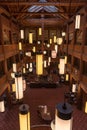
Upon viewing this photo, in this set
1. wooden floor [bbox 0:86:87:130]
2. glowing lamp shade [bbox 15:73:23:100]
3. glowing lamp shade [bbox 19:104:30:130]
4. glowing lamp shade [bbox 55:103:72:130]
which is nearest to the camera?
glowing lamp shade [bbox 55:103:72:130]

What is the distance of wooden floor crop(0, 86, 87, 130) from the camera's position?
31.0ft

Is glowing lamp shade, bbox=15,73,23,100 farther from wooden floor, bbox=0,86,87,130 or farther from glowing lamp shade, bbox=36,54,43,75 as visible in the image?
wooden floor, bbox=0,86,87,130

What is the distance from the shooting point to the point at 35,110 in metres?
11.6

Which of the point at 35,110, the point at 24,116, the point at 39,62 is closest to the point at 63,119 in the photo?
the point at 24,116

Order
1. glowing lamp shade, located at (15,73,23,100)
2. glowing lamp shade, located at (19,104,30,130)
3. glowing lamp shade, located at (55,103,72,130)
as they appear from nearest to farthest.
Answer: glowing lamp shade, located at (55,103,72,130), glowing lamp shade, located at (19,104,30,130), glowing lamp shade, located at (15,73,23,100)

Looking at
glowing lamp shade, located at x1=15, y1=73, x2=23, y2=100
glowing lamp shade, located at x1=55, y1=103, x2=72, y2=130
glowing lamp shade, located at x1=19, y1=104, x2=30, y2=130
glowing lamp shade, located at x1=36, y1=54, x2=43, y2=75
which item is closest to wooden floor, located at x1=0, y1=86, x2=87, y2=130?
glowing lamp shade, located at x1=19, y1=104, x2=30, y2=130

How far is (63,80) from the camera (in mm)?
18062

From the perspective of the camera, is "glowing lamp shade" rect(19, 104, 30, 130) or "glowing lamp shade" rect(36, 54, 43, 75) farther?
"glowing lamp shade" rect(36, 54, 43, 75)

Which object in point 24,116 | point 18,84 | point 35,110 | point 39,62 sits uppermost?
point 39,62

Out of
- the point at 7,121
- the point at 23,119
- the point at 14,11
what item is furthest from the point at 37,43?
the point at 23,119

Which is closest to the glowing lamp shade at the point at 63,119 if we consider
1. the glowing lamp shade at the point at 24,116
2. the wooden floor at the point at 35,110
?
the glowing lamp shade at the point at 24,116

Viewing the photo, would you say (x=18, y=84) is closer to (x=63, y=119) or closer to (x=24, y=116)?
(x=24, y=116)

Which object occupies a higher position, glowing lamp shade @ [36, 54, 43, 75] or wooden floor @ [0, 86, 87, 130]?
glowing lamp shade @ [36, 54, 43, 75]

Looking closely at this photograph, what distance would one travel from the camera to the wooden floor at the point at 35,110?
946cm
